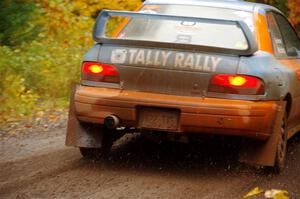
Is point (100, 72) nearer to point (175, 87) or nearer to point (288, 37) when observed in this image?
point (175, 87)

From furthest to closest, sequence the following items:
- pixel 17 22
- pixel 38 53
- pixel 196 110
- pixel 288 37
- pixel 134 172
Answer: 1. pixel 38 53
2. pixel 17 22
3. pixel 288 37
4. pixel 134 172
5. pixel 196 110

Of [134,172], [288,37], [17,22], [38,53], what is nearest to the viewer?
[134,172]

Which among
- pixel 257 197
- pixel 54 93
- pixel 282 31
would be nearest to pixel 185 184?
pixel 257 197

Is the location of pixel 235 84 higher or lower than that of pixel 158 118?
higher

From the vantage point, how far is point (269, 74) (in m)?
5.99

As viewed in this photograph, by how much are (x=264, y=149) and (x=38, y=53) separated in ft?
25.2

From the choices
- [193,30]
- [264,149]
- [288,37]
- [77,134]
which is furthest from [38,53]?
[264,149]

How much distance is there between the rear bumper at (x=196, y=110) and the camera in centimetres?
572

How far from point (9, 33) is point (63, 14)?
3127 mm

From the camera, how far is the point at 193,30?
6.45m

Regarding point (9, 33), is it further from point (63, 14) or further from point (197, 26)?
point (197, 26)

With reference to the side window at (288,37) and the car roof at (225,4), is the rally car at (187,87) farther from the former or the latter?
the side window at (288,37)

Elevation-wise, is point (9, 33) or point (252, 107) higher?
point (252, 107)

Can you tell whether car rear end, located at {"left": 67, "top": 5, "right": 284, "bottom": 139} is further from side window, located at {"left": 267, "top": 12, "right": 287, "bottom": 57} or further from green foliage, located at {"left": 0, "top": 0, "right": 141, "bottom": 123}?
green foliage, located at {"left": 0, "top": 0, "right": 141, "bottom": 123}
